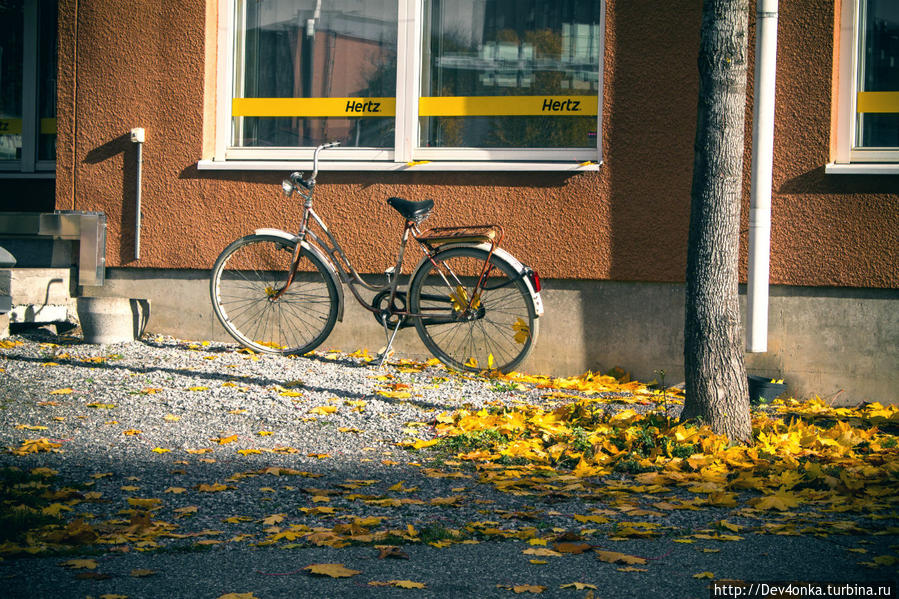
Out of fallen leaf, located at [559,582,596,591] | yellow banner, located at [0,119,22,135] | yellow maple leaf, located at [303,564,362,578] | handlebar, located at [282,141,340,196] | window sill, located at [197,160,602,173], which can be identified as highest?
yellow banner, located at [0,119,22,135]


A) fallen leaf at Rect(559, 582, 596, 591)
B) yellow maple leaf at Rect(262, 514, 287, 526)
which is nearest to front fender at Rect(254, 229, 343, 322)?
yellow maple leaf at Rect(262, 514, 287, 526)

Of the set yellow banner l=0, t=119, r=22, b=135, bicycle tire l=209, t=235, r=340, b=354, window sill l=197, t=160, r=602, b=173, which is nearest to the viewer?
window sill l=197, t=160, r=602, b=173

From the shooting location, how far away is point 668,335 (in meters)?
6.18

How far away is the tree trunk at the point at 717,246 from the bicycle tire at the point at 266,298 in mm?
3083

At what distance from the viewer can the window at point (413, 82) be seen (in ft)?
21.6

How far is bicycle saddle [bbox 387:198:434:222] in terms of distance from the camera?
6.07 m

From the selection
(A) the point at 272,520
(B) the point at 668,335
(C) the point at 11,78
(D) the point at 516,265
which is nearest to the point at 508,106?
(D) the point at 516,265

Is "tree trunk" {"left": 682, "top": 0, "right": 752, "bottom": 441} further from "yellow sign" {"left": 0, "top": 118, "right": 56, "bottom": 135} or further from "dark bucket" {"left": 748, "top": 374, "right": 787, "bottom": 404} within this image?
"yellow sign" {"left": 0, "top": 118, "right": 56, "bottom": 135}

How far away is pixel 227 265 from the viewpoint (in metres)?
6.92

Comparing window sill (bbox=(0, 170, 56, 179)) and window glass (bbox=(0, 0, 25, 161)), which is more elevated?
window glass (bbox=(0, 0, 25, 161))

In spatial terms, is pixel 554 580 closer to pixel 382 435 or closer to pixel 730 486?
pixel 730 486

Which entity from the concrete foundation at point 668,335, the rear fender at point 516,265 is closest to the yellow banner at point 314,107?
the concrete foundation at point 668,335

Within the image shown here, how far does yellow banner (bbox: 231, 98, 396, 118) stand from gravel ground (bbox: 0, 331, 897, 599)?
215cm

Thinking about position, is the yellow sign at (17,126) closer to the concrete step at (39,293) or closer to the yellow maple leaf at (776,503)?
the concrete step at (39,293)
